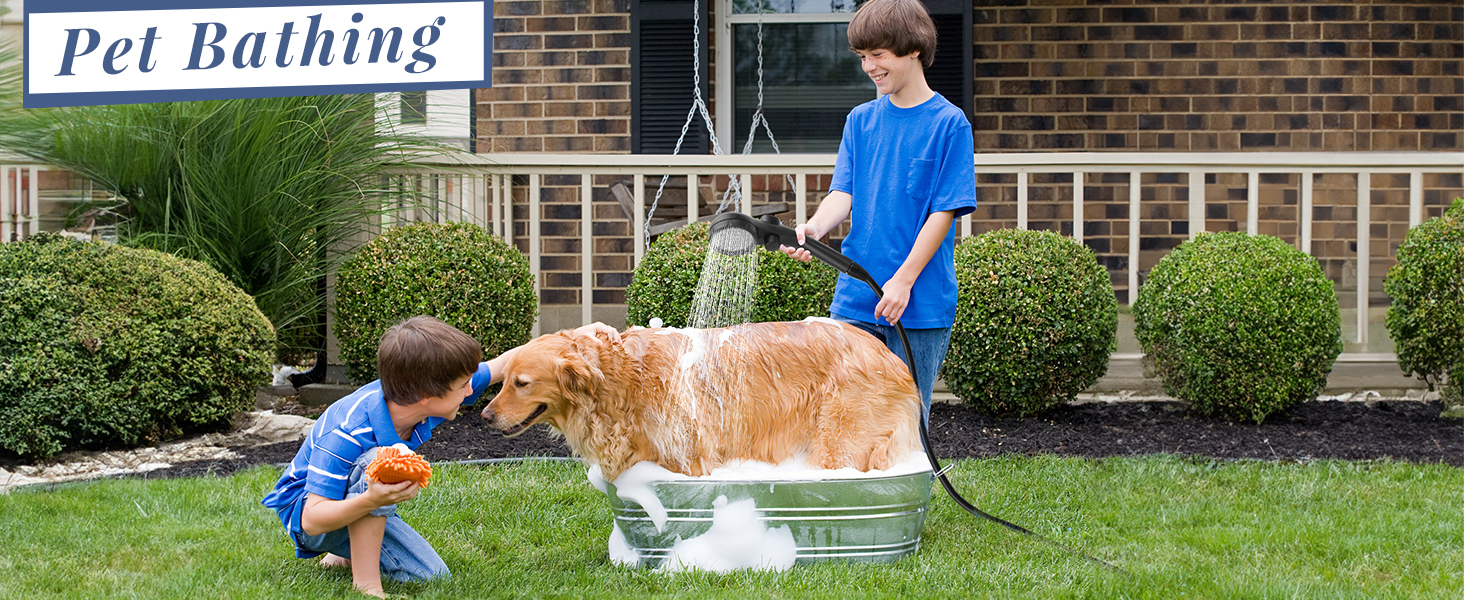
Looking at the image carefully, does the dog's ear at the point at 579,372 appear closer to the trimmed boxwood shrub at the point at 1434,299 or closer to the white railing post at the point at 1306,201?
the trimmed boxwood shrub at the point at 1434,299

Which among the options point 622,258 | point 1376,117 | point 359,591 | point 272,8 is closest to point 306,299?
point 272,8

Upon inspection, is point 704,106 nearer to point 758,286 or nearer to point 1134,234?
point 758,286

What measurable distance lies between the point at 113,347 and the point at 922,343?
3.46 m

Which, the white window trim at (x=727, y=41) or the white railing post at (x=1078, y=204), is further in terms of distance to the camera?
the white window trim at (x=727, y=41)

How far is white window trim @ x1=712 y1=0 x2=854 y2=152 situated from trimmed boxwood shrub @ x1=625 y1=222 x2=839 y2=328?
112 inches

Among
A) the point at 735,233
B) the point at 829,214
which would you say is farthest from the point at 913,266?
the point at 735,233

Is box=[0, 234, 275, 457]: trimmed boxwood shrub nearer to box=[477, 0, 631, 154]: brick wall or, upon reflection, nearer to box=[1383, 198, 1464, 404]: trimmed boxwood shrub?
box=[477, 0, 631, 154]: brick wall

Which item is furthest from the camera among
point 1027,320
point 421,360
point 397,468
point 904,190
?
point 1027,320

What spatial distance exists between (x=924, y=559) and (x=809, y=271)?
2322 mm

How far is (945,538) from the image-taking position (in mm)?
3369

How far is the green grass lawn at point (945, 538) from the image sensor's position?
2.90 meters

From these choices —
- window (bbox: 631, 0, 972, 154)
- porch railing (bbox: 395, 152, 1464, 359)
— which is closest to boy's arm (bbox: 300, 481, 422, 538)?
porch railing (bbox: 395, 152, 1464, 359)

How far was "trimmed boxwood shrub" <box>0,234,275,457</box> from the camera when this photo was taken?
4.52 metres

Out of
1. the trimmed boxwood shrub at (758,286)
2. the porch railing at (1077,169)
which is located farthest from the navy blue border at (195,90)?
the trimmed boxwood shrub at (758,286)
